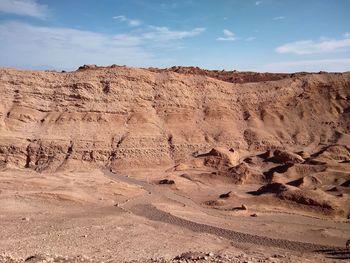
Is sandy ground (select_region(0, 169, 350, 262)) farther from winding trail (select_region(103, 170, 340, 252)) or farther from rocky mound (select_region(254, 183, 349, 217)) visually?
rocky mound (select_region(254, 183, 349, 217))

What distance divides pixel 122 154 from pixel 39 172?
669cm

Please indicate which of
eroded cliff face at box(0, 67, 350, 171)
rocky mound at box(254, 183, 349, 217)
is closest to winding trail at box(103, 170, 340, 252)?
rocky mound at box(254, 183, 349, 217)

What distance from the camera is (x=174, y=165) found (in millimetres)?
35344

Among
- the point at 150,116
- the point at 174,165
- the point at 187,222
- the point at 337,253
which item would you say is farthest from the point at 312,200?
the point at 150,116

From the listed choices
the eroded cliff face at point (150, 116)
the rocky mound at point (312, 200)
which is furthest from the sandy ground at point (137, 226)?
the eroded cliff face at point (150, 116)

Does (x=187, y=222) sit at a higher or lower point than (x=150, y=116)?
lower

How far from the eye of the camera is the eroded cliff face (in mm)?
33844

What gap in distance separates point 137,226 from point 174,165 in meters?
15.4

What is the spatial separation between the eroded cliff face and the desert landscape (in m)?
0.11

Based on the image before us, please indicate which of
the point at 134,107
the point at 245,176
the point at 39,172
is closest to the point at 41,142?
the point at 39,172

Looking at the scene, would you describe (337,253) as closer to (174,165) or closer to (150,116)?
(174,165)

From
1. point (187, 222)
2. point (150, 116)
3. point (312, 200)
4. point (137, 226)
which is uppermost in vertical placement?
point (150, 116)

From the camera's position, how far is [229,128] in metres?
41.2

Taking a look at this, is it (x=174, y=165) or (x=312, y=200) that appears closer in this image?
(x=312, y=200)
